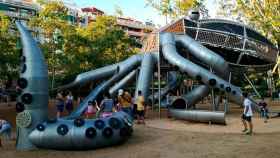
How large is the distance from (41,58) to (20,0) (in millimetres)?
59584

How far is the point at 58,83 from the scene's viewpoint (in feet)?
131

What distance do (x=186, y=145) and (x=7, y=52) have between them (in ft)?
69.6

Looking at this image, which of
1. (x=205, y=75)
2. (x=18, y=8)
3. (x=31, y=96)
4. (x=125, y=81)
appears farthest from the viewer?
(x=18, y=8)

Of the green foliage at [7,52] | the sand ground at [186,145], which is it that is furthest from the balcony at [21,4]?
the sand ground at [186,145]

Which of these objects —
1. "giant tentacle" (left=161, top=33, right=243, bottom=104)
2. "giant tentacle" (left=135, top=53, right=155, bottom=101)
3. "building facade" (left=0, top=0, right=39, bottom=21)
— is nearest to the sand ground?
"giant tentacle" (left=161, top=33, right=243, bottom=104)

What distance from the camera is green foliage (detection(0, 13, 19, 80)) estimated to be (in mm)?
28769

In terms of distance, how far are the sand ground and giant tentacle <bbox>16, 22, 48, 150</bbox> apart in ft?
2.12

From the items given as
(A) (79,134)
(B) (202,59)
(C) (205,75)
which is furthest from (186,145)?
(B) (202,59)

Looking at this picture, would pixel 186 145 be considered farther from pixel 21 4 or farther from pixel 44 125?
pixel 21 4

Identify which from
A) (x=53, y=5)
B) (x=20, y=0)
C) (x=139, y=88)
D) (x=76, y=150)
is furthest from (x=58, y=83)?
(x=20, y=0)

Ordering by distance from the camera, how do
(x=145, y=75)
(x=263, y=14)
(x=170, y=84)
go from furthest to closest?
(x=170, y=84), (x=263, y=14), (x=145, y=75)

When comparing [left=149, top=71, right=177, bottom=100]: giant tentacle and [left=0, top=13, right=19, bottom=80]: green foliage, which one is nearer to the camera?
[left=0, top=13, right=19, bottom=80]: green foliage

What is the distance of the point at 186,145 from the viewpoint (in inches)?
484

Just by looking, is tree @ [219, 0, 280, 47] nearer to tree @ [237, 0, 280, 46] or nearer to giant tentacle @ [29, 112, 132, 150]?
tree @ [237, 0, 280, 46]
